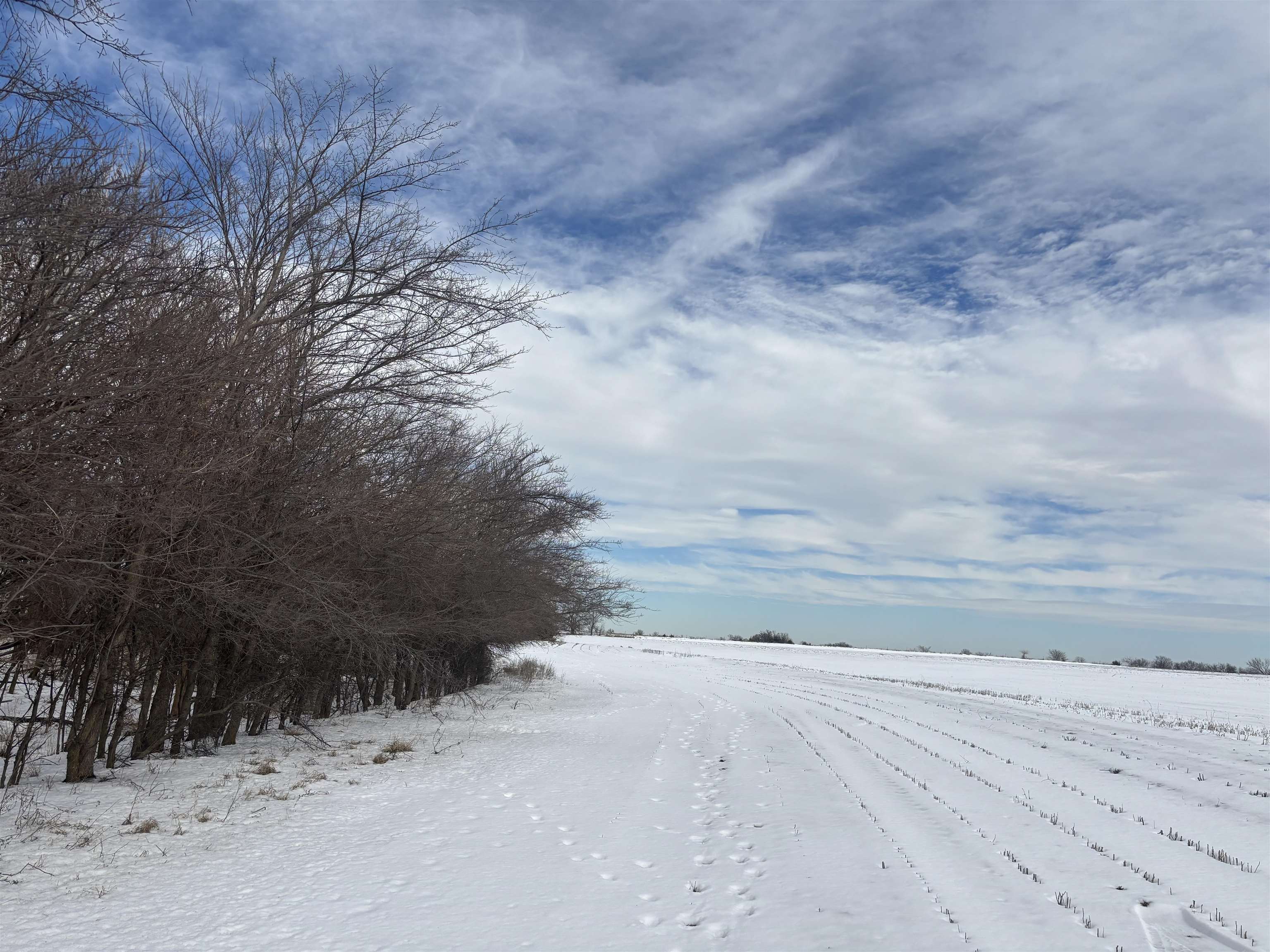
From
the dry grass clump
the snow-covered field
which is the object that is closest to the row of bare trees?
the snow-covered field

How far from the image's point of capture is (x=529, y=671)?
102 ft

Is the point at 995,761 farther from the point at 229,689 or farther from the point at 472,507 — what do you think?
the point at 229,689

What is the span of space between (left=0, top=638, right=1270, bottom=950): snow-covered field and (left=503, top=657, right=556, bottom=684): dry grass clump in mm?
15055

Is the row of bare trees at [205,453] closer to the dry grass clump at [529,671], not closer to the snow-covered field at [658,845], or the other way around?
the snow-covered field at [658,845]

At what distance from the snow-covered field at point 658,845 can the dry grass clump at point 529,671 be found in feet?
49.4

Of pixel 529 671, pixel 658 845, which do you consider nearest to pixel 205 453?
pixel 658 845

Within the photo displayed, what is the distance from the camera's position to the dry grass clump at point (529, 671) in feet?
99.8

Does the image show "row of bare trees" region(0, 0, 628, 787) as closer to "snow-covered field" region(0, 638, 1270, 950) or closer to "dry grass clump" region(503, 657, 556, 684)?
"snow-covered field" region(0, 638, 1270, 950)

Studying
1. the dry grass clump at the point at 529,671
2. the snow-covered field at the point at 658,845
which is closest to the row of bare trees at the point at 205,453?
the snow-covered field at the point at 658,845

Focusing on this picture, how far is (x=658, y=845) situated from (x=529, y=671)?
2430cm

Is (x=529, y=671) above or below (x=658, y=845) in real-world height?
above

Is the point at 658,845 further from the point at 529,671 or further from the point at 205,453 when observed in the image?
the point at 529,671

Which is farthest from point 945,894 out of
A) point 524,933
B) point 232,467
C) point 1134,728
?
point 1134,728

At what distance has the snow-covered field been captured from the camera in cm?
527
